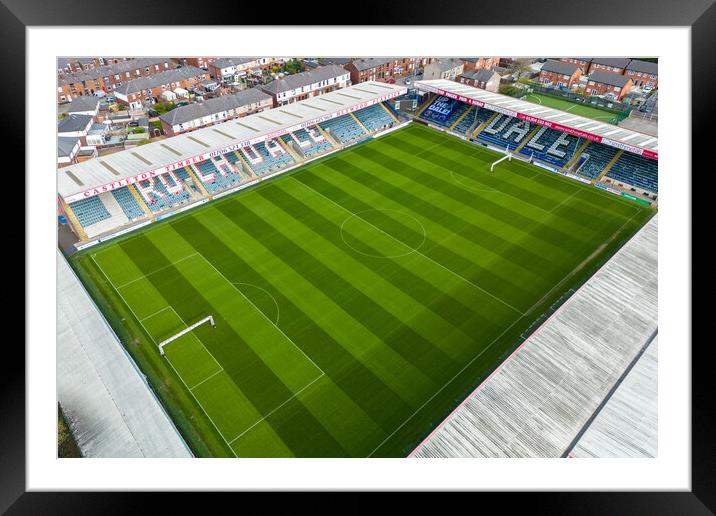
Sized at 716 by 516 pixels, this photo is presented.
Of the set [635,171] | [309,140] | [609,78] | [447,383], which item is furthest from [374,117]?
[609,78]

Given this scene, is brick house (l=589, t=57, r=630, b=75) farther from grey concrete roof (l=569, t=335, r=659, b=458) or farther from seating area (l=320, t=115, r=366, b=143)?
grey concrete roof (l=569, t=335, r=659, b=458)

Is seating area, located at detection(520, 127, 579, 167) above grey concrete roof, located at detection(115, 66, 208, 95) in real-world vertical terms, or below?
below

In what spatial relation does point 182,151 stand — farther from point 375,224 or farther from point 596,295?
point 596,295

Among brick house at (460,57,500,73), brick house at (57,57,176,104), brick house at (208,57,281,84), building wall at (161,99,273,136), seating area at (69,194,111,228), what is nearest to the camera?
seating area at (69,194,111,228)

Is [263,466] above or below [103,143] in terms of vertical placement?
above

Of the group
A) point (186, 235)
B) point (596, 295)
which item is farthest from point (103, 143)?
point (596, 295)

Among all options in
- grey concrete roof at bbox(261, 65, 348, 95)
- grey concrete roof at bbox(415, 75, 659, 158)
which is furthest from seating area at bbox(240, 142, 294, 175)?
grey concrete roof at bbox(415, 75, 659, 158)
